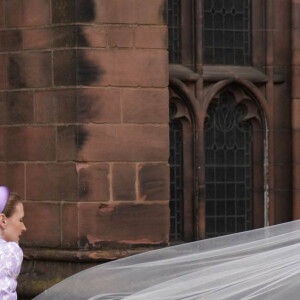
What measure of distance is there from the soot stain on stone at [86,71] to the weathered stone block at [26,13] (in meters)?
0.42

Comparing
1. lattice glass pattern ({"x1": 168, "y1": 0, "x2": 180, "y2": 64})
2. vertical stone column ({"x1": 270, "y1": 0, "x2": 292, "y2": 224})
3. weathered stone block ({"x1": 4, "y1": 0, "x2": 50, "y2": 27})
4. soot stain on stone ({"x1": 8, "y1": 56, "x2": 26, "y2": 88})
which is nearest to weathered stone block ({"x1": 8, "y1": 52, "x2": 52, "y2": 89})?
soot stain on stone ({"x1": 8, "y1": 56, "x2": 26, "y2": 88})

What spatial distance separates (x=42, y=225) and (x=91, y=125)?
33.9 inches

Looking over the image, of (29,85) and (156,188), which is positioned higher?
(29,85)

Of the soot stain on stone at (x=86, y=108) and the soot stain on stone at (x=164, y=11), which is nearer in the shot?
the soot stain on stone at (x=86, y=108)

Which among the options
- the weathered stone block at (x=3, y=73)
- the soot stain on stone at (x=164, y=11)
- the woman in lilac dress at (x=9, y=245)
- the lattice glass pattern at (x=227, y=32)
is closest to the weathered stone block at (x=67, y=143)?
the weathered stone block at (x=3, y=73)

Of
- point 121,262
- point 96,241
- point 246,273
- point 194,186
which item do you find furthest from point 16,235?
point 194,186

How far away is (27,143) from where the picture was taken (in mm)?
7672

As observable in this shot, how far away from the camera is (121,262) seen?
201 inches

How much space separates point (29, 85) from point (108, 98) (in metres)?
0.64

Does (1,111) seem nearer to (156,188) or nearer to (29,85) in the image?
→ (29,85)

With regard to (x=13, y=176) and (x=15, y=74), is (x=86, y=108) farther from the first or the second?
(x=13, y=176)

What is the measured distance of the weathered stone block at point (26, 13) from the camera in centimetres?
757

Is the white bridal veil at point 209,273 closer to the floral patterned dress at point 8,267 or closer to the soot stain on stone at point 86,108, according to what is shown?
the floral patterned dress at point 8,267

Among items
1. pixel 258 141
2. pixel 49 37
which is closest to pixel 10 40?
pixel 49 37
